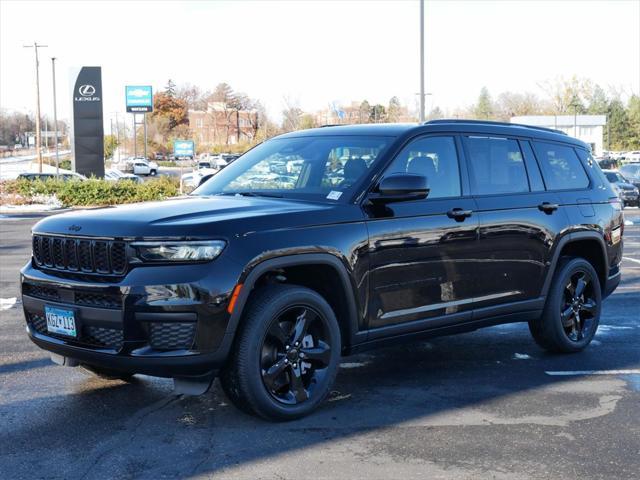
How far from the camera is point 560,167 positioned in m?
7.21

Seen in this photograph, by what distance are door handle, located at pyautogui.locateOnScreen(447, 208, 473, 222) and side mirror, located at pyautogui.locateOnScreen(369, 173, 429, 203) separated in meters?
0.48

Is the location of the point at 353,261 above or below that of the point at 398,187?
below

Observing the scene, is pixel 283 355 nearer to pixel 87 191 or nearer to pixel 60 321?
pixel 60 321

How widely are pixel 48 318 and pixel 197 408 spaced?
1.12 metres

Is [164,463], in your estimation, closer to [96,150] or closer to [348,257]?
[348,257]

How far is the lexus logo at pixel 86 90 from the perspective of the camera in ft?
129

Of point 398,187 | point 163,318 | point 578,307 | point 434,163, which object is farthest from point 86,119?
point 163,318

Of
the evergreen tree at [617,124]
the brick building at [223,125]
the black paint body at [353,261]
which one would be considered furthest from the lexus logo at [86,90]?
the evergreen tree at [617,124]

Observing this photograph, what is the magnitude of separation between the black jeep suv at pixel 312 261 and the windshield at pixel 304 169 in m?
0.02

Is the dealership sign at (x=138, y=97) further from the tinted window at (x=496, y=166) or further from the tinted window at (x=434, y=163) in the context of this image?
the tinted window at (x=434, y=163)

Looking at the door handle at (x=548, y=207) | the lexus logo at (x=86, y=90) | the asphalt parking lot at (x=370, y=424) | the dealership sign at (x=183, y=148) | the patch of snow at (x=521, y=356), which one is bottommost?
the patch of snow at (x=521, y=356)

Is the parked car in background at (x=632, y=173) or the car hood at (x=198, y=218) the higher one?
the car hood at (x=198, y=218)

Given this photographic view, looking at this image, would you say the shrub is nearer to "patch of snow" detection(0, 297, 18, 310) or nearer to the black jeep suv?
"patch of snow" detection(0, 297, 18, 310)

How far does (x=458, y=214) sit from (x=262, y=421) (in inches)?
80.7
